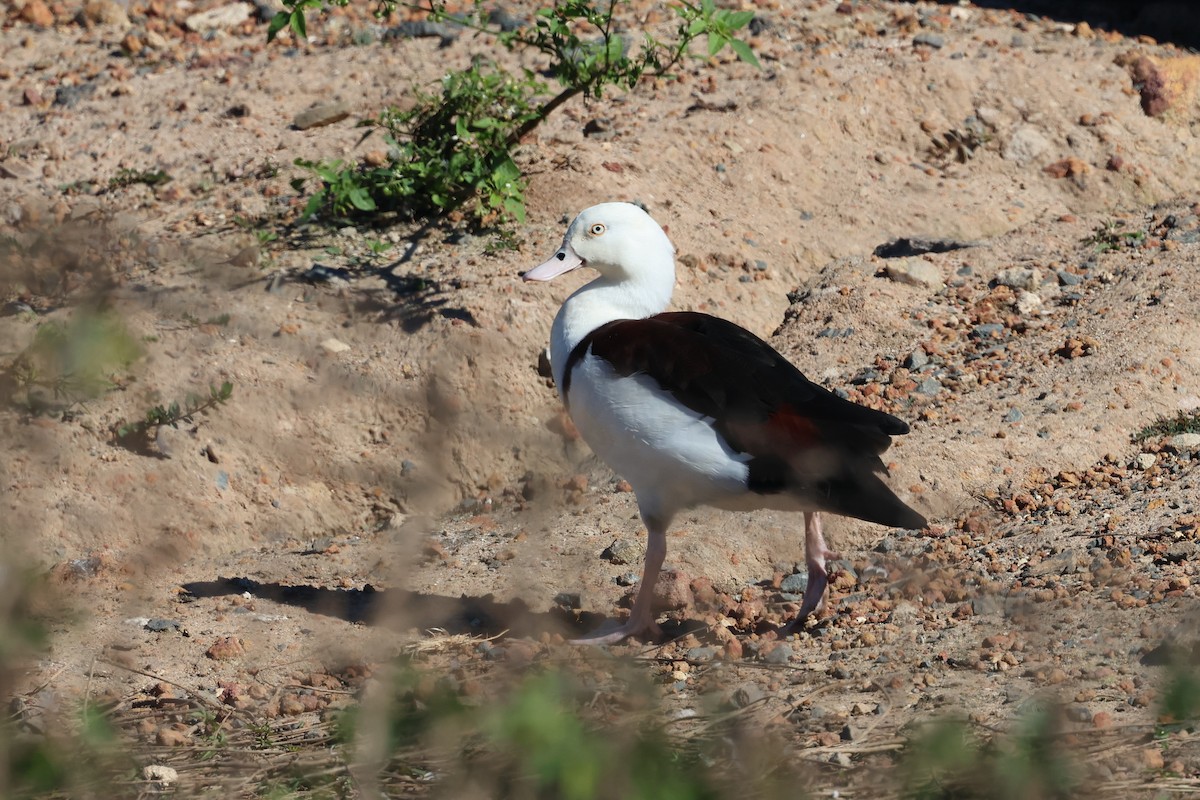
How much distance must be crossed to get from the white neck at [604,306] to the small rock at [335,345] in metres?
1.43

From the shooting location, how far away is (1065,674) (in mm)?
3535

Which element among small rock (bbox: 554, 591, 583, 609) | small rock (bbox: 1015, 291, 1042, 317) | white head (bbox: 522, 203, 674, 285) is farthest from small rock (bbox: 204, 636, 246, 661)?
small rock (bbox: 1015, 291, 1042, 317)

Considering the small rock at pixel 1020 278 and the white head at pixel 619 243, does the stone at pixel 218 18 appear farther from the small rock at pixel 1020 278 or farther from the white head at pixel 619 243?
the small rock at pixel 1020 278

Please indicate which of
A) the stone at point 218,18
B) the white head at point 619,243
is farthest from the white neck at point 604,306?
the stone at point 218,18

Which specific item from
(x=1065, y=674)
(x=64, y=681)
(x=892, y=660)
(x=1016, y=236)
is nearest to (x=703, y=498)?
(x=892, y=660)

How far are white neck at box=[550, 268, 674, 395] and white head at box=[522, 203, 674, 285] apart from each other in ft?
0.04

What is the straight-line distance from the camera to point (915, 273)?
6.51 metres

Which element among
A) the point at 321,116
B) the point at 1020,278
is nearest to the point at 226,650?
the point at 321,116

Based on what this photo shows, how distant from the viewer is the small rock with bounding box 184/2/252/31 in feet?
27.4

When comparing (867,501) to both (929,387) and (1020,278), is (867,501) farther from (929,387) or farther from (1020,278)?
(1020,278)

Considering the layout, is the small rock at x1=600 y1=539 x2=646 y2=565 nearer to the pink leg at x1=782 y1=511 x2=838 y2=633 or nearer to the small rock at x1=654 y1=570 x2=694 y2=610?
the small rock at x1=654 y1=570 x2=694 y2=610

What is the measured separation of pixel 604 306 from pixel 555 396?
1.17m

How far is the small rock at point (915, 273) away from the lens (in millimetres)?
6492

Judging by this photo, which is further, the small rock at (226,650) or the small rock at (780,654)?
the small rock at (226,650)
